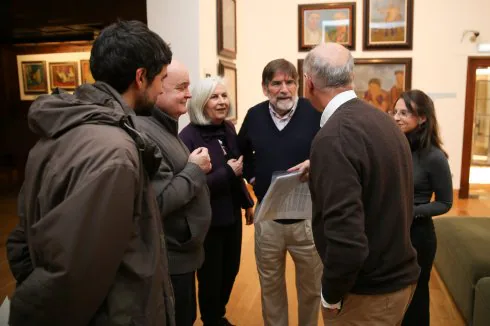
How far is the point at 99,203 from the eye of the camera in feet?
3.67

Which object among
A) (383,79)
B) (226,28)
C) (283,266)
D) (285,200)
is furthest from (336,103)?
(383,79)

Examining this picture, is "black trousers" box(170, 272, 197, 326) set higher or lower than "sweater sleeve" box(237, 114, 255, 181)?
lower

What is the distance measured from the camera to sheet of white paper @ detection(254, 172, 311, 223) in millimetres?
2332

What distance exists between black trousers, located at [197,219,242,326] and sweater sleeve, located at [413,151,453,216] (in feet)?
3.75

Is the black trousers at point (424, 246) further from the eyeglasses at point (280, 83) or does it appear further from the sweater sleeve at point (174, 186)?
the sweater sleeve at point (174, 186)

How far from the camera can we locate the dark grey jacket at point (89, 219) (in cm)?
111

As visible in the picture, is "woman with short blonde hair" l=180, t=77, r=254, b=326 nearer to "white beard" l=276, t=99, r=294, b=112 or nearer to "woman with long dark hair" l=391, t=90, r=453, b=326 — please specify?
"white beard" l=276, t=99, r=294, b=112

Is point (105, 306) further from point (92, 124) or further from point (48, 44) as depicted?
point (48, 44)

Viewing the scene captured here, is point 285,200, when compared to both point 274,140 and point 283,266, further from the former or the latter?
point 283,266

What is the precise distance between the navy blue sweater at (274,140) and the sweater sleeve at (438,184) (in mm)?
704

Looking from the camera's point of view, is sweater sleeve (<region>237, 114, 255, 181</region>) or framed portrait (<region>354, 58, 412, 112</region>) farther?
framed portrait (<region>354, 58, 412, 112</region>)

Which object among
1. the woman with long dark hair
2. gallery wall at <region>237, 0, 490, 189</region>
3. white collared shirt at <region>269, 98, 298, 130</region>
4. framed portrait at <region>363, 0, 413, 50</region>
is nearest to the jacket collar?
white collared shirt at <region>269, 98, 298, 130</region>

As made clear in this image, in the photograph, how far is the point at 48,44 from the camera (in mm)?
8562

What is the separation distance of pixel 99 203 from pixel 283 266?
1893 mm
